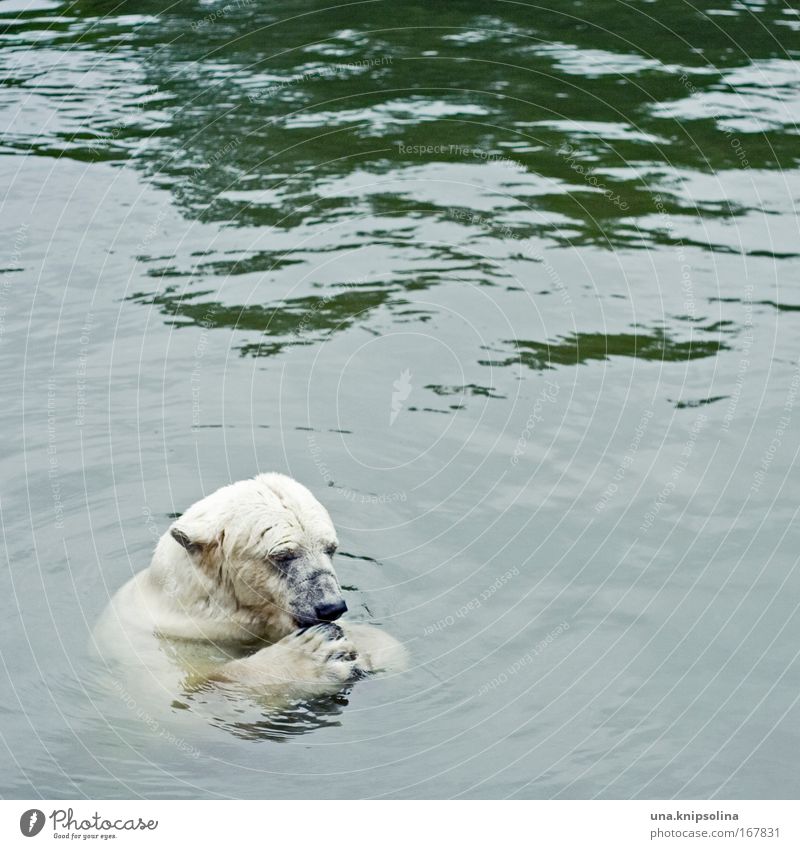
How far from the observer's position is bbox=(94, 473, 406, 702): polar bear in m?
8.70

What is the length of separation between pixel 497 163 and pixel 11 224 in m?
6.08

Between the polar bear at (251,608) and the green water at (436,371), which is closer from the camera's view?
the green water at (436,371)

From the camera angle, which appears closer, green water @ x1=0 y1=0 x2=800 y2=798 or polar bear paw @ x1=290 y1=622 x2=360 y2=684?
green water @ x1=0 y1=0 x2=800 y2=798

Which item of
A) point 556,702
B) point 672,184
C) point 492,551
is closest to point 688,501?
point 492,551

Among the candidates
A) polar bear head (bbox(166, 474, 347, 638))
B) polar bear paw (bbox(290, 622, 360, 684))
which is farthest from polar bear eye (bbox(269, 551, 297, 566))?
polar bear paw (bbox(290, 622, 360, 684))

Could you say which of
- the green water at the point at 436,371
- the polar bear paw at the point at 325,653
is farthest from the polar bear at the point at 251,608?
the green water at the point at 436,371

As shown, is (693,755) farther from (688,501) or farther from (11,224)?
(11,224)

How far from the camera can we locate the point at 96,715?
8625 mm

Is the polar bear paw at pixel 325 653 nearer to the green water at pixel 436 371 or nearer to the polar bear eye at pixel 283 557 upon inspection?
the green water at pixel 436 371

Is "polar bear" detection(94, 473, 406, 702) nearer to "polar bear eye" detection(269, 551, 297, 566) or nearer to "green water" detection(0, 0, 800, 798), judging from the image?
"polar bear eye" detection(269, 551, 297, 566)

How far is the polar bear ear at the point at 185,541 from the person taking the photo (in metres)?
8.73

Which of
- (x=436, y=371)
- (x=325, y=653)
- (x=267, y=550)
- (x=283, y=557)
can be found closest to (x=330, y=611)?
(x=325, y=653)

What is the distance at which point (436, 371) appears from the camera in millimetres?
12914

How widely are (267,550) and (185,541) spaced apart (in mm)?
555
